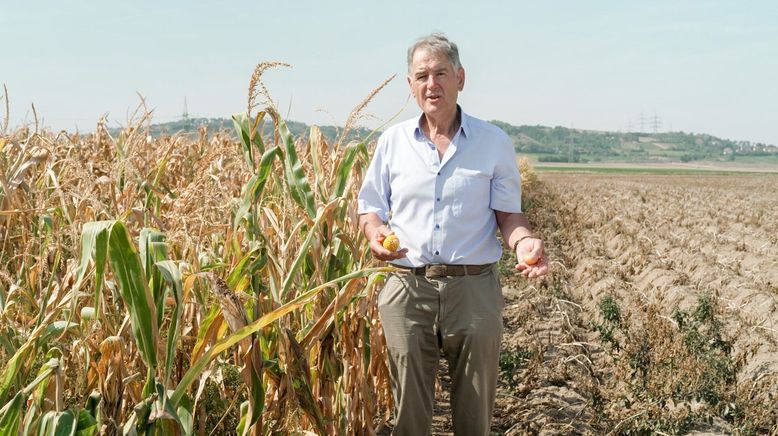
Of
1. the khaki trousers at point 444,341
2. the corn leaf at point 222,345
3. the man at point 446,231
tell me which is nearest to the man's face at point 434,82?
the man at point 446,231

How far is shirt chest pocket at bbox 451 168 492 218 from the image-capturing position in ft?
9.16

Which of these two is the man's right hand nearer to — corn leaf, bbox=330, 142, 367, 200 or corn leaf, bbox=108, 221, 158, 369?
Result: corn leaf, bbox=330, 142, 367, 200

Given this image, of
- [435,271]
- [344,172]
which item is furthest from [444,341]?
[344,172]

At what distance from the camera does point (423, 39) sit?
9.13 feet

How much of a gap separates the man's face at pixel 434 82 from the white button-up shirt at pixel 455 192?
0.12 m

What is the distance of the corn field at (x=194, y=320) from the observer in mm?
2023

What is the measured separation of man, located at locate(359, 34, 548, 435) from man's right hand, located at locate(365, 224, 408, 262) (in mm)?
13

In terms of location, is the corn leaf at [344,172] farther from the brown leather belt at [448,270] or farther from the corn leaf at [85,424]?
the corn leaf at [85,424]

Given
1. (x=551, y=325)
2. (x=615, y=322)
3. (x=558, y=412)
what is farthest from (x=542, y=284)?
(x=558, y=412)

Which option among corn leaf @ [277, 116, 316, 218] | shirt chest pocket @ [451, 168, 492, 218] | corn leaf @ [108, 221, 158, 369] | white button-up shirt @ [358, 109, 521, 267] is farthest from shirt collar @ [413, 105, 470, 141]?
corn leaf @ [108, 221, 158, 369]

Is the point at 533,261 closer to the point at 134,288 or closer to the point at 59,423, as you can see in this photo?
the point at 134,288

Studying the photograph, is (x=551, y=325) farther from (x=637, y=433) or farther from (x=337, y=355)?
(x=337, y=355)

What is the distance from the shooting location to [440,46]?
2.73 meters

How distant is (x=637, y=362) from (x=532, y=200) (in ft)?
41.6
